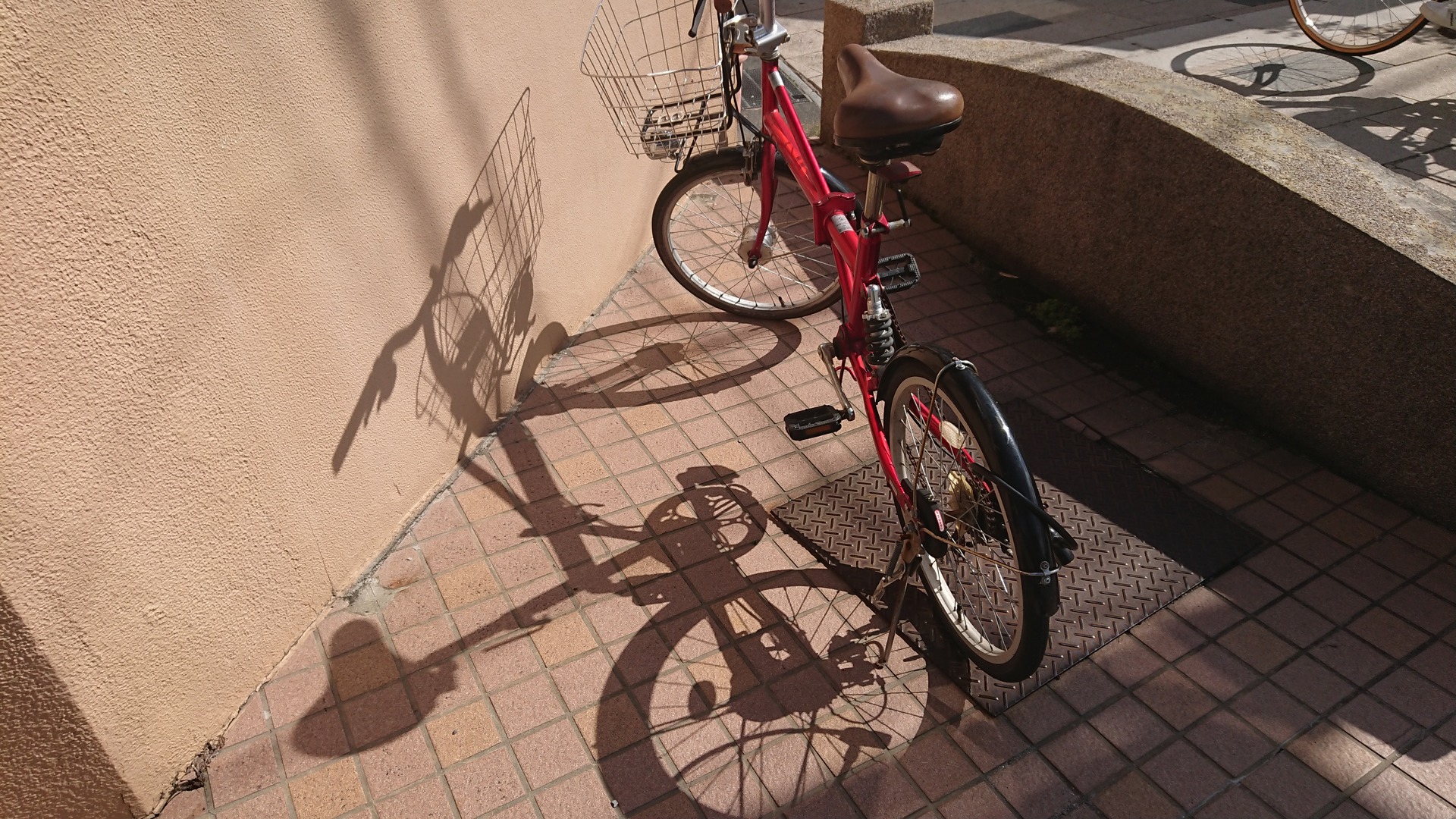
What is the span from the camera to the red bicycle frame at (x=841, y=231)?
2883 mm

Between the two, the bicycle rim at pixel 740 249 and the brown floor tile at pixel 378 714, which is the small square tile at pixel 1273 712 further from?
the brown floor tile at pixel 378 714

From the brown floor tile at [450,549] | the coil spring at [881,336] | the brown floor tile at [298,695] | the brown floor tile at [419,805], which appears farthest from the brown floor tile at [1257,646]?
the brown floor tile at [298,695]

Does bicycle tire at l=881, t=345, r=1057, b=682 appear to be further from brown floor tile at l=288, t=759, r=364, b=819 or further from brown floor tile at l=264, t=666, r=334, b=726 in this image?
brown floor tile at l=264, t=666, r=334, b=726

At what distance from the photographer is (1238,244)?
346 centimetres

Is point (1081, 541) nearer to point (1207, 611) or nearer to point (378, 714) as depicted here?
point (1207, 611)

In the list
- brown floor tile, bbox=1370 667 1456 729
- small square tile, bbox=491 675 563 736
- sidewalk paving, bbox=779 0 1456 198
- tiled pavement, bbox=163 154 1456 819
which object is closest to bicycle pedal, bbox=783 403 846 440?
tiled pavement, bbox=163 154 1456 819

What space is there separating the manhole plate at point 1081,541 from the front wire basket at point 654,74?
1487mm

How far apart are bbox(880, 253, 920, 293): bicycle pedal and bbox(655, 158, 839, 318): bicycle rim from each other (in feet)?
3.24

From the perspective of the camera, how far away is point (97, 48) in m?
2.00

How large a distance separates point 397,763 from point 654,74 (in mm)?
2467

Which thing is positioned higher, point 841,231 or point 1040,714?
point 841,231

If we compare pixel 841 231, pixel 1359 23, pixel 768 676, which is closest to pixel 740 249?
pixel 841 231

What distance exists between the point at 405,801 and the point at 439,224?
1841 mm

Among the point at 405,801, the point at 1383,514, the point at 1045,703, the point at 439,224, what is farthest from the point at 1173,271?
the point at 405,801
